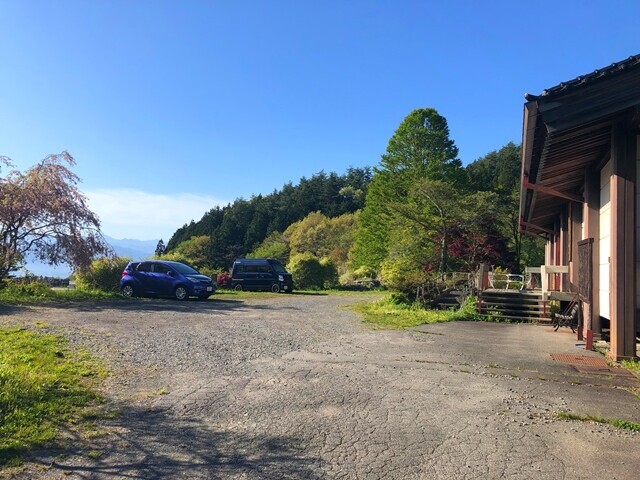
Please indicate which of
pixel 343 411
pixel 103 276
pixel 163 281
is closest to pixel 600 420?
pixel 343 411

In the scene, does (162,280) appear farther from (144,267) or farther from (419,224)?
(419,224)

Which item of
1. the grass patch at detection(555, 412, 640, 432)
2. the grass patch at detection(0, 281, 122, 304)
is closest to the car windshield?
the grass patch at detection(0, 281, 122, 304)

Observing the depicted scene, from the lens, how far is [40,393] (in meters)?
5.16

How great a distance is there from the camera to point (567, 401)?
5.40 meters

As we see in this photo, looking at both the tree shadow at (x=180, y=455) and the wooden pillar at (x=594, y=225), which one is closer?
the tree shadow at (x=180, y=455)

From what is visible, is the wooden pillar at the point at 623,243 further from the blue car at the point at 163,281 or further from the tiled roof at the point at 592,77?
the blue car at the point at 163,281

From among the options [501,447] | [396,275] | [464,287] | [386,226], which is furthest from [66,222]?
[386,226]

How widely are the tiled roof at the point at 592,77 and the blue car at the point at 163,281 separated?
14.9 metres

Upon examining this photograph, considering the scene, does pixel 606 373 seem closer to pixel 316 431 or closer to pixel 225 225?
pixel 316 431

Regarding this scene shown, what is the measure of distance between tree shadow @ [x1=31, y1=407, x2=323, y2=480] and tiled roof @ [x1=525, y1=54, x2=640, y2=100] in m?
5.54

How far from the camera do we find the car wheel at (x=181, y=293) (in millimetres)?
18953

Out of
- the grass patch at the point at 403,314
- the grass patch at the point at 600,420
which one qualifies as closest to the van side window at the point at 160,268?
the grass patch at the point at 403,314

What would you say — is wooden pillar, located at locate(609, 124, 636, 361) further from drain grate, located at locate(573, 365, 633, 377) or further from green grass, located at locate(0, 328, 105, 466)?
green grass, located at locate(0, 328, 105, 466)

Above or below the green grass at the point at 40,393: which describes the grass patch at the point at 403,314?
above
